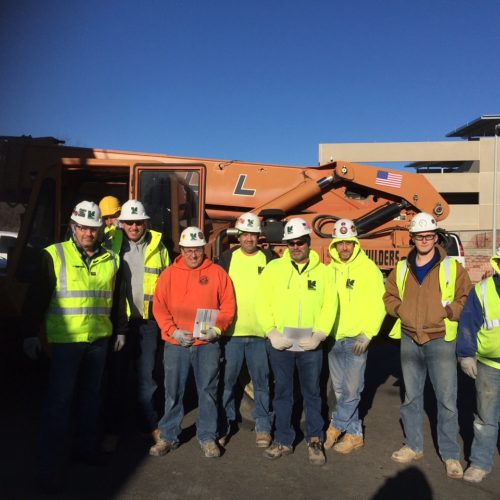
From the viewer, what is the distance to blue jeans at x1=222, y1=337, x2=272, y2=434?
190 inches

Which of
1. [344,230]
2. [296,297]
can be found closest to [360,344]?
[296,297]

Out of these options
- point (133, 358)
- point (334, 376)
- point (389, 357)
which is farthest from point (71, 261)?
point (389, 357)

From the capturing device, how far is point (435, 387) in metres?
4.45

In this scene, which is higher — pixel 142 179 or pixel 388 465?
pixel 142 179

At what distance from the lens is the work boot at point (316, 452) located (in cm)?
454

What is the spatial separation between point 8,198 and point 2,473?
375 cm

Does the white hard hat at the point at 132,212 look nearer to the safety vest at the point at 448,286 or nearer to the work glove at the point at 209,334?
the work glove at the point at 209,334

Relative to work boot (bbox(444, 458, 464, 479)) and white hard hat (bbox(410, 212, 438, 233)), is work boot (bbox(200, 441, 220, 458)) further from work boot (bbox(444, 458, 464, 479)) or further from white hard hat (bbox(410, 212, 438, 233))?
white hard hat (bbox(410, 212, 438, 233))

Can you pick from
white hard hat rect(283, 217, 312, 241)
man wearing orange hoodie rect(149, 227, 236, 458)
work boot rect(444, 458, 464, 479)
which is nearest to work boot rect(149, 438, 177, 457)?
man wearing orange hoodie rect(149, 227, 236, 458)

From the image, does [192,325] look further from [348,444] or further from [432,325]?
[432,325]

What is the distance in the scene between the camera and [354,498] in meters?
3.98

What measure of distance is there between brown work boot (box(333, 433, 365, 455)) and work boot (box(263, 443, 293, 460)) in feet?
1.56

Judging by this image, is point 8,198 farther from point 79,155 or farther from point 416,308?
point 416,308

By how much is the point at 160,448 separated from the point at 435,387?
7.91 ft
